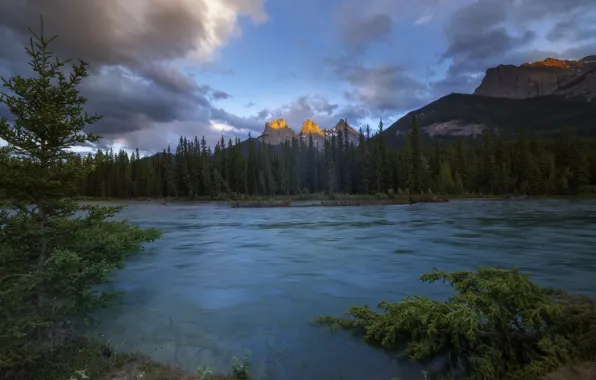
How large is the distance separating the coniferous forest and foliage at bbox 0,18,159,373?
4108 inches

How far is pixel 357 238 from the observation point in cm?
3438

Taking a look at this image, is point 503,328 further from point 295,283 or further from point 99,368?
point 295,283

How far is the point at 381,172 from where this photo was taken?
119688 millimetres

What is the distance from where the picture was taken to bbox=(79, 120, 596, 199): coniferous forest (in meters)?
104

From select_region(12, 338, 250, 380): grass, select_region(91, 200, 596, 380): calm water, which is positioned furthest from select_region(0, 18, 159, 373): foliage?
select_region(91, 200, 596, 380): calm water

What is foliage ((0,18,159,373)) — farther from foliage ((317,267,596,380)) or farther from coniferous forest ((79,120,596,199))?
coniferous forest ((79,120,596,199))

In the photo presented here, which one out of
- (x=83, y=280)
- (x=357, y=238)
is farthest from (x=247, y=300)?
(x=357, y=238)

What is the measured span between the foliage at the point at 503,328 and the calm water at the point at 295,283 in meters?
1.04

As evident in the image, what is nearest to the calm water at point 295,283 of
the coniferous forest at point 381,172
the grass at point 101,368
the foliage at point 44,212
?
the grass at point 101,368

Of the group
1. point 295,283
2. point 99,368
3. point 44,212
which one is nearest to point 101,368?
point 99,368

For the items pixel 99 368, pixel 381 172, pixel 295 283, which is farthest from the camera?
pixel 381 172

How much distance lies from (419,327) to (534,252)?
20371 mm

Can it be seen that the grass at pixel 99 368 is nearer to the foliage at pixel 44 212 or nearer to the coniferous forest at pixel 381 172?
the foliage at pixel 44 212

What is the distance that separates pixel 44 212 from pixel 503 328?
11.1m
